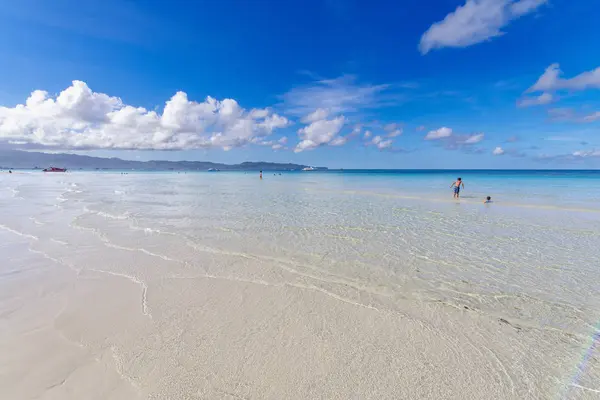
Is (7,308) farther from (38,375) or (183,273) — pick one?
(183,273)

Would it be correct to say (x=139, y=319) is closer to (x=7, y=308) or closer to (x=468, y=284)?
(x=7, y=308)

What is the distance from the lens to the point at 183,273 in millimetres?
7160

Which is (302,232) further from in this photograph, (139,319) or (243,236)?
(139,319)

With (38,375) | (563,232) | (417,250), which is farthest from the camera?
(563,232)

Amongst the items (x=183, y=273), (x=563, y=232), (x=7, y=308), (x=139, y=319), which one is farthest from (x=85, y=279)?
(x=563, y=232)

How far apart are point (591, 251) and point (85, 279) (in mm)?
15548

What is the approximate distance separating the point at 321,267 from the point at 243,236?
4338 millimetres

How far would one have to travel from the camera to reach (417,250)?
9.44 meters

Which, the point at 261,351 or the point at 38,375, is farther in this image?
the point at 261,351

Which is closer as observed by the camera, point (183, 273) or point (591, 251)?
point (183, 273)

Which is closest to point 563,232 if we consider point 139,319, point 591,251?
point 591,251

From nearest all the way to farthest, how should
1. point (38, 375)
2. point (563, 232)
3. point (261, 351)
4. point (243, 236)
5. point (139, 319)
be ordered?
point (38, 375) → point (261, 351) → point (139, 319) → point (243, 236) → point (563, 232)

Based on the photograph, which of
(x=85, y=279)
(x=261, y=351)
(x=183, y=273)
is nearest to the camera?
(x=261, y=351)

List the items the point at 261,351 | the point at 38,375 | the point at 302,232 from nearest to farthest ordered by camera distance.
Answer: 1. the point at 38,375
2. the point at 261,351
3. the point at 302,232
